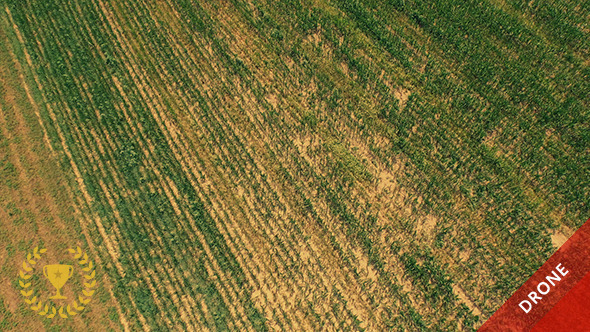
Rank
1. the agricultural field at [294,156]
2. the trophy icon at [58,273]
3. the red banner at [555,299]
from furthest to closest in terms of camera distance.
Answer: the trophy icon at [58,273] < the agricultural field at [294,156] < the red banner at [555,299]

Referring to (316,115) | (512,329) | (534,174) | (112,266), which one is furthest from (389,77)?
(112,266)

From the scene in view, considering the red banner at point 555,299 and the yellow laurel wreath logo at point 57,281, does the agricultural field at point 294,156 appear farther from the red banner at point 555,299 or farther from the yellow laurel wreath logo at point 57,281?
the red banner at point 555,299

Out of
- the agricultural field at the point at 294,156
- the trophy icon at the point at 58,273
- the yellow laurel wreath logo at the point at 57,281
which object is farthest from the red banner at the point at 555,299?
the trophy icon at the point at 58,273

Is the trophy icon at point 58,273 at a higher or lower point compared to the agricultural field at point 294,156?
lower

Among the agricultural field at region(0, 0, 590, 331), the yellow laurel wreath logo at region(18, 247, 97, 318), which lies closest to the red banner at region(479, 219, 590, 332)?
the agricultural field at region(0, 0, 590, 331)

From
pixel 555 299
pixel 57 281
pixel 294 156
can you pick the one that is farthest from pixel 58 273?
pixel 555 299

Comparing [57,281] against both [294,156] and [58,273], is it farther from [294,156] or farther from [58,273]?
[294,156]

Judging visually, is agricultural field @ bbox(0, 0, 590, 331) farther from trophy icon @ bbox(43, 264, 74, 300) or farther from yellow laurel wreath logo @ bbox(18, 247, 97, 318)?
trophy icon @ bbox(43, 264, 74, 300)
